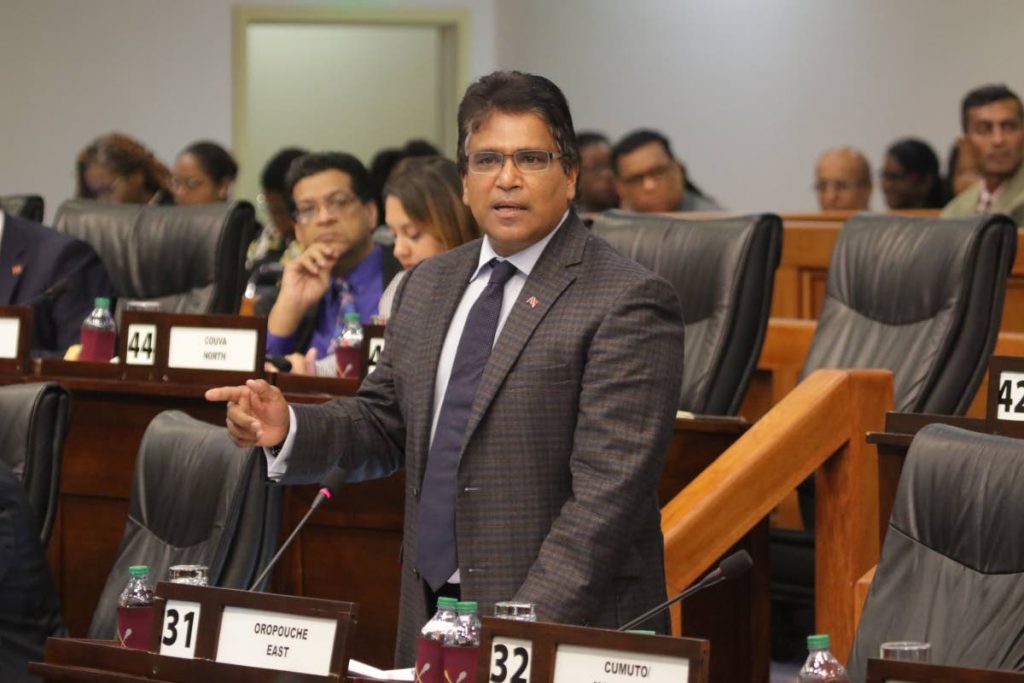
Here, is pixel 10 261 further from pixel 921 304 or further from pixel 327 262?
pixel 921 304

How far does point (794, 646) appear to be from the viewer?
4.34 meters

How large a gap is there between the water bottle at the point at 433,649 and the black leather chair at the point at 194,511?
927mm

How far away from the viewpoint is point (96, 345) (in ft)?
13.6

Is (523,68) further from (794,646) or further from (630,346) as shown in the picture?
(630,346)

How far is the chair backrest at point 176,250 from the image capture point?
5.04 m

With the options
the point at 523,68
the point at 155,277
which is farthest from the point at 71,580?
the point at 523,68

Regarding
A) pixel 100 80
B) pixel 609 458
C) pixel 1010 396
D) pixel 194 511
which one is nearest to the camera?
pixel 609 458

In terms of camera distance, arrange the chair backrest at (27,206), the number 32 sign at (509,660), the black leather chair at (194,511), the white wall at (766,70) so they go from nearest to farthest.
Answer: the number 32 sign at (509,660) → the black leather chair at (194,511) → the chair backrest at (27,206) → the white wall at (766,70)

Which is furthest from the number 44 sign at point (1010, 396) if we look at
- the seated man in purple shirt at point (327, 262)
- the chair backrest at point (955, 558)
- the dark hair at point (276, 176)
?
the dark hair at point (276, 176)

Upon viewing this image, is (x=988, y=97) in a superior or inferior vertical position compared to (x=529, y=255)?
superior

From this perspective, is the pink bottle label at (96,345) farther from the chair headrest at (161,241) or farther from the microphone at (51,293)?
the chair headrest at (161,241)

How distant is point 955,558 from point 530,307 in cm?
65

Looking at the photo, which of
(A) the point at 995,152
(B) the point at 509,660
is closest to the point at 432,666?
(B) the point at 509,660

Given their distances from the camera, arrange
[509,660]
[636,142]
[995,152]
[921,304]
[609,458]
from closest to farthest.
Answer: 1. [509,660]
2. [609,458]
3. [921,304]
4. [995,152]
5. [636,142]
